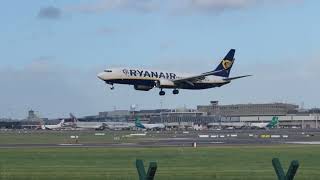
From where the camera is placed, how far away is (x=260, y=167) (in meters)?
46.9

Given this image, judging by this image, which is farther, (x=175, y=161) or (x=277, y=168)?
(x=175, y=161)

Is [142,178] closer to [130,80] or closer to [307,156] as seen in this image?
[307,156]

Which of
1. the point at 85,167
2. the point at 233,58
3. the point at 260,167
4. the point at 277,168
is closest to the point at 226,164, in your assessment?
the point at 260,167

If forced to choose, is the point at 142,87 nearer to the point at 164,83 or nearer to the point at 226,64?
the point at 164,83

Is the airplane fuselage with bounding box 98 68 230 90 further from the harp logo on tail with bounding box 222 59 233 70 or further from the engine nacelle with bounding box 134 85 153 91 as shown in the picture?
the harp logo on tail with bounding box 222 59 233 70

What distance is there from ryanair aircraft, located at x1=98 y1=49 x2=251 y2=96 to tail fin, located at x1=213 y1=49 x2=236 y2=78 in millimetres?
4945

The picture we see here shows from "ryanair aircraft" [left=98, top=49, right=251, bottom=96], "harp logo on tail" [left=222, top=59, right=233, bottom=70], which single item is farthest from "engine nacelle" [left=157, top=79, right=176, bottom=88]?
"harp logo on tail" [left=222, top=59, right=233, bottom=70]

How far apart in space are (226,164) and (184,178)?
14.1 m

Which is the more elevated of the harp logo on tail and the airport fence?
the harp logo on tail

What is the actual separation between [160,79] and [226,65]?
17.4 m

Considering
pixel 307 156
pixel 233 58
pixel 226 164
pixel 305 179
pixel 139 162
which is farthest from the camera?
pixel 233 58

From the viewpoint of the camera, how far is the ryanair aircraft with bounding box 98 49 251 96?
97438 mm

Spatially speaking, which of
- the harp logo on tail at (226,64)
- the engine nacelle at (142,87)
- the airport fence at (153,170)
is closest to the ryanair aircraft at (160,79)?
the engine nacelle at (142,87)

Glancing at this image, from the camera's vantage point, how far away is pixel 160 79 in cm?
9900
